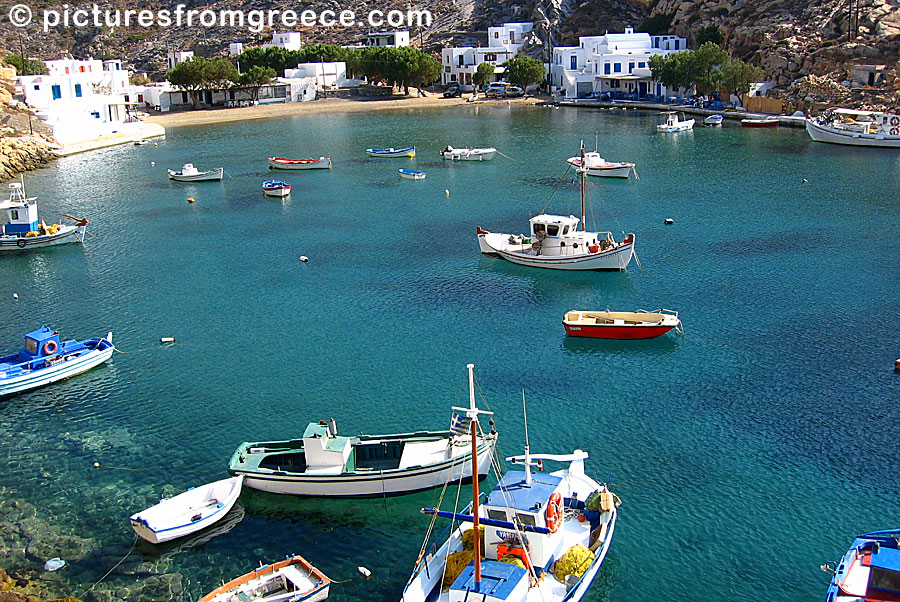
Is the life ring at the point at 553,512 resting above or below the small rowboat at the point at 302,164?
below

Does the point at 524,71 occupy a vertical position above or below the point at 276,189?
above

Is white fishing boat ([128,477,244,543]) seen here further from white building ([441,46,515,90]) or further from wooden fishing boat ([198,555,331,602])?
white building ([441,46,515,90])

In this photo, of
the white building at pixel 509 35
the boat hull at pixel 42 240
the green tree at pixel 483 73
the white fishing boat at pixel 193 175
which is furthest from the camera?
the white building at pixel 509 35

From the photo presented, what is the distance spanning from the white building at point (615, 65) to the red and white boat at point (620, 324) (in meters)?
119

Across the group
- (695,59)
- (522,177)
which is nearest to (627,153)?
(522,177)

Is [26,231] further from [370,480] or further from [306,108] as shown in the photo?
[306,108]

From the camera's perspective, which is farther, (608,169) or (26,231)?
(608,169)

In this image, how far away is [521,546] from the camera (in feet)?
84.8

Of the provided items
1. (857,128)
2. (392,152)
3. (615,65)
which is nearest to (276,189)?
(392,152)

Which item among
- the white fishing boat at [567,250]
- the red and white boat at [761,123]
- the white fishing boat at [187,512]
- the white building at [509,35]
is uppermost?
the white building at [509,35]

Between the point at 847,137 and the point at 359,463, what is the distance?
91.9m

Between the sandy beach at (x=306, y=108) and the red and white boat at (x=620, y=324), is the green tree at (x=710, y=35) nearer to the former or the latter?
the sandy beach at (x=306, y=108)

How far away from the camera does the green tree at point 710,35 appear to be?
156500 mm

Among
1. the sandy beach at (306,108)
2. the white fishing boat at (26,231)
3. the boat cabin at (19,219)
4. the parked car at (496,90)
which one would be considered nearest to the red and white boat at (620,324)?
the white fishing boat at (26,231)
